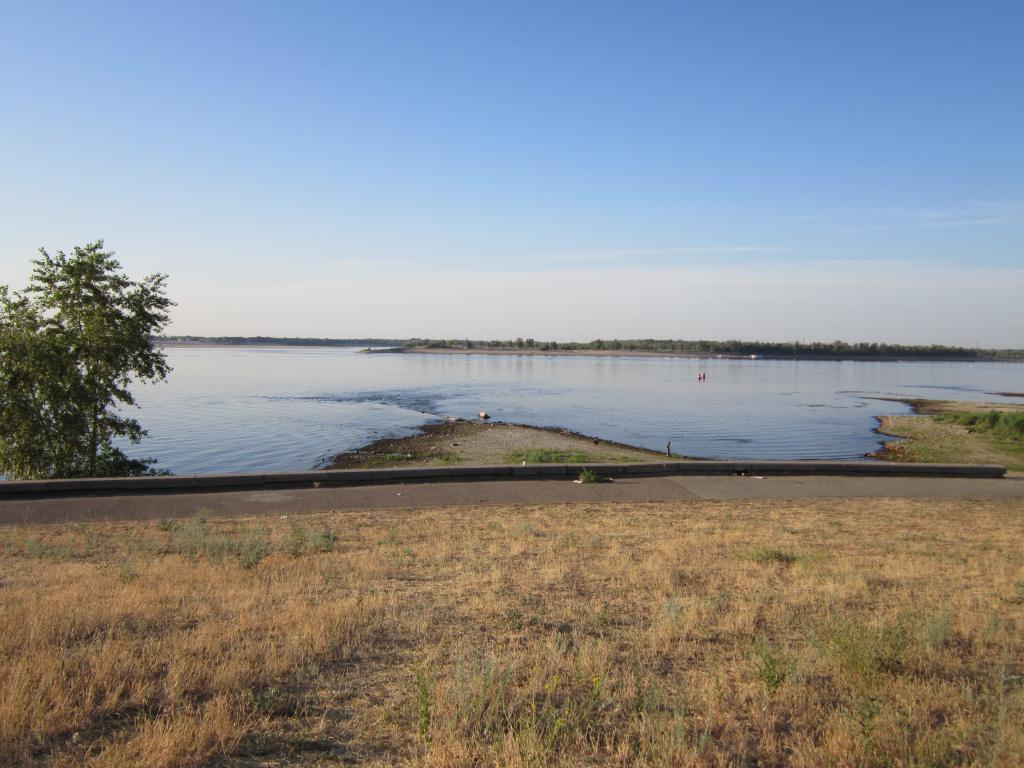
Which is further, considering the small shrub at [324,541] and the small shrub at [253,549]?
the small shrub at [324,541]

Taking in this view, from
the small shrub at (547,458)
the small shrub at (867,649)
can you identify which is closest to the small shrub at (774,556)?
the small shrub at (867,649)

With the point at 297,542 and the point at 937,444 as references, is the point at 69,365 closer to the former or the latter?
the point at 297,542

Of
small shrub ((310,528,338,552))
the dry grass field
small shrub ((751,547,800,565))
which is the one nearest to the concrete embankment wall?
the dry grass field

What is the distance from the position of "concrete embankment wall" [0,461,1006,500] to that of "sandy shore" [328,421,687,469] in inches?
204

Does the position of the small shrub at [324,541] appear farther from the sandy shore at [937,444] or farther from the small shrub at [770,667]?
the sandy shore at [937,444]

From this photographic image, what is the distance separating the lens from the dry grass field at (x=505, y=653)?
3.85m

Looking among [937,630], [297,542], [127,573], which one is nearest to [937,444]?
[937,630]

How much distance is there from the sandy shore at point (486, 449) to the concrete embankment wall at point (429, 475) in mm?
5191

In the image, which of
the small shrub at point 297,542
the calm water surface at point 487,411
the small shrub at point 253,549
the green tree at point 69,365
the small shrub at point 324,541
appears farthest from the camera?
the calm water surface at point 487,411

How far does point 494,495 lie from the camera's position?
555 inches

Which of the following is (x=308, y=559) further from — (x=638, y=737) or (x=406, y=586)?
(x=638, y=737)

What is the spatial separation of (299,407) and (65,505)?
40.4m

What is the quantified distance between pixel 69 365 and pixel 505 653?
62.7 feet

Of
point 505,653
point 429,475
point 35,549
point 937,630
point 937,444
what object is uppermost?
point 937,630
